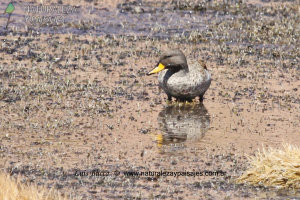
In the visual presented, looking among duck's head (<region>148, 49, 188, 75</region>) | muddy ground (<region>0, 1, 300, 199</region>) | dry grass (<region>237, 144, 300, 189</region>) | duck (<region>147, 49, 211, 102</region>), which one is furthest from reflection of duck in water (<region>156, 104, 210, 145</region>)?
dry grass (<region>237, 144, 300, 189</region>)

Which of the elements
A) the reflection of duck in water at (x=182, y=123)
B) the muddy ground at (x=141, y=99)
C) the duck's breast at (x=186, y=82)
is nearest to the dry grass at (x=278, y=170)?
the muddy ground at (x=141, y=99)

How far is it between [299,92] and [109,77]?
12.1ft

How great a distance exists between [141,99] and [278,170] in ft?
16.4

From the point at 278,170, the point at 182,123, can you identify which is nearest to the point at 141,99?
the point at 182,123

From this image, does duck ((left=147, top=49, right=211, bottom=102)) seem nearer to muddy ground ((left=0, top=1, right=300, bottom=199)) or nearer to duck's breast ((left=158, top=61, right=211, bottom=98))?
duck's breast ((left=158, top=61, right=211, bottom=98))

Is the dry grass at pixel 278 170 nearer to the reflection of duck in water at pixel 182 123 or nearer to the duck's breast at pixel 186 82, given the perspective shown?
the reflection of duck in water at pixel 182 123

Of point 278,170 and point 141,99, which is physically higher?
point 141,99

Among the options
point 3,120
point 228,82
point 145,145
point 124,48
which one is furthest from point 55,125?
point 124,48

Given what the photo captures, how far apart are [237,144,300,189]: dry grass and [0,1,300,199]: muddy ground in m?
0.13

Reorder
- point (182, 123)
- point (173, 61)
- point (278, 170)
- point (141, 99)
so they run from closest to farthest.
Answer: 1. point (278, 170)
2. point (182, 123)
3. point (173, 61)
4. point (141, 99)

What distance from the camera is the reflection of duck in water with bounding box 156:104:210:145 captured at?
36.8 feet

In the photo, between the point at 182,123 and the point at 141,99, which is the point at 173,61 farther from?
the point at 182,123

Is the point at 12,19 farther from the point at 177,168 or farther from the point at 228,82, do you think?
the point at 177,168

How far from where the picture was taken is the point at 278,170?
347 inches
